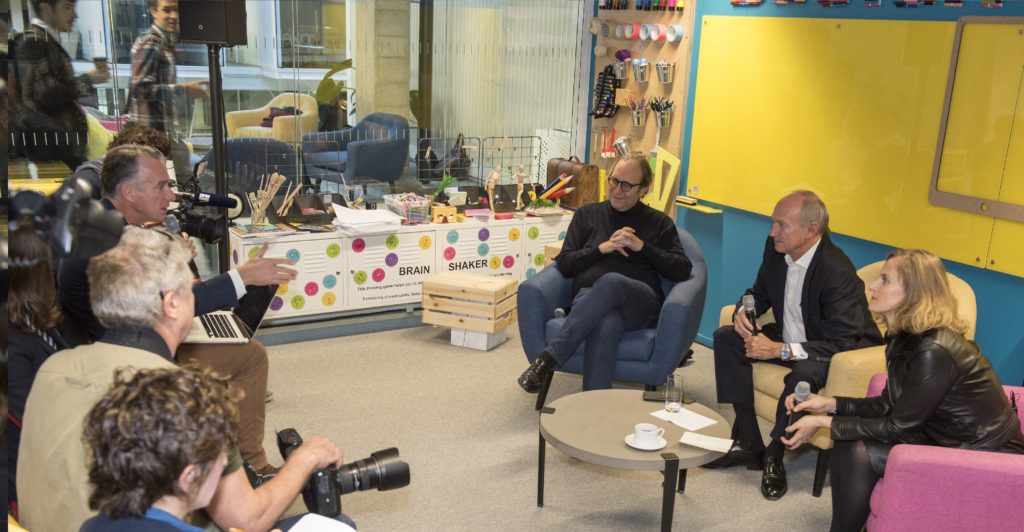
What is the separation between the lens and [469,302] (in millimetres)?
5242

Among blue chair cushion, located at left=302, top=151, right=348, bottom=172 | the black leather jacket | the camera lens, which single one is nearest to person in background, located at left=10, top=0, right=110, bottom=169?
blue chair cushion, located at left=302, top=151, right=348, bottom=172

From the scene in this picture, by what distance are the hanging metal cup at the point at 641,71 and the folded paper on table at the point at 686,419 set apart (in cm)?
296

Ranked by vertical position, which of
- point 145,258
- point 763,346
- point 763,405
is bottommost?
point 763,405

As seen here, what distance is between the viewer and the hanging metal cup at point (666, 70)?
5562mm

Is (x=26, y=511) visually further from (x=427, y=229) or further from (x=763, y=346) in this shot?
(x=427, y=229)

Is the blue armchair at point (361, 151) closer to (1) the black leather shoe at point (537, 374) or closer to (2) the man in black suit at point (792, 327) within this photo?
(1) the black leather shoe at point (537, 374)

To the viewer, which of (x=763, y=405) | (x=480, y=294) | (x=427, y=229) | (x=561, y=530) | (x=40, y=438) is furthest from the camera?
(x=427, y=229)

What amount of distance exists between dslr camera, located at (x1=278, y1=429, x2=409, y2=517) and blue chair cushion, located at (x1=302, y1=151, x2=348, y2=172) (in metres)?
3.72

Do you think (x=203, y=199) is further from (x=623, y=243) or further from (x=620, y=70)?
(x=620, y=70)

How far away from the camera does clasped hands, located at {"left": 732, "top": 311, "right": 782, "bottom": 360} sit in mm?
3797

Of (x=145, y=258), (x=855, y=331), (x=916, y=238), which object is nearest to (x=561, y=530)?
(x=855, y=331)

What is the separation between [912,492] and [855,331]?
104 centimetres

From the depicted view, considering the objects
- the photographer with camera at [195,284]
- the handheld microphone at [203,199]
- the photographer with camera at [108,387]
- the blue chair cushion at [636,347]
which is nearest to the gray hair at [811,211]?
the blue chair cushion at [636,347]

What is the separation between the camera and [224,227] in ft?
13.5
